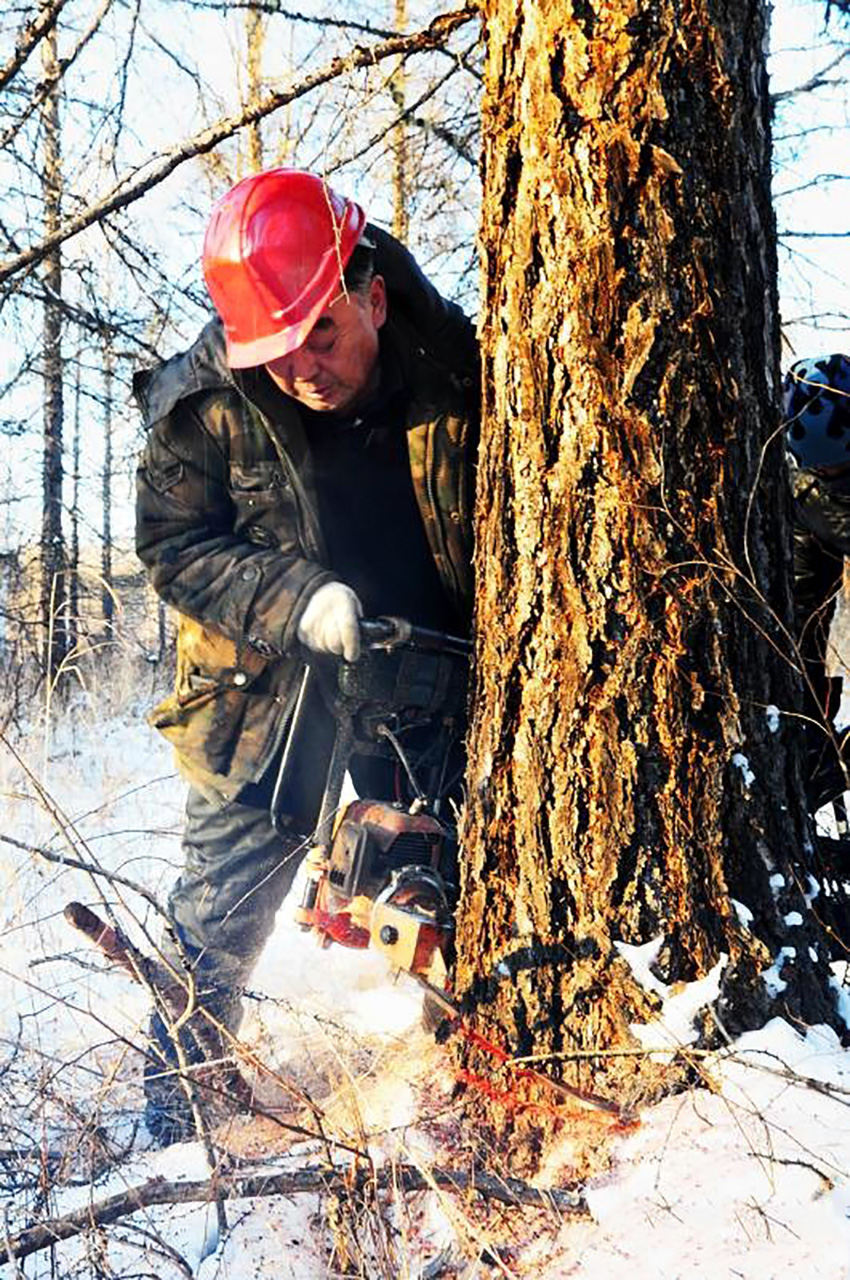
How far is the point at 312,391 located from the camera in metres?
2.50

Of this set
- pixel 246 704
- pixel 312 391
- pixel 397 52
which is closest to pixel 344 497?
pixel 312 391

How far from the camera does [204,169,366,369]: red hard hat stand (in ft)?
7.62

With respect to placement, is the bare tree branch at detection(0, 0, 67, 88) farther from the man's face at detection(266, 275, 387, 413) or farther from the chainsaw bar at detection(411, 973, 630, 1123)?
the chainsaw bar at detection(411, 973, 630, 1123)

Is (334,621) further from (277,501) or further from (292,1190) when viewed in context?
(292,1190)

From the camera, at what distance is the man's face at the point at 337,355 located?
243 cm

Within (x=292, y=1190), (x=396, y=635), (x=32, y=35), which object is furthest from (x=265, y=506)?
(x=292, y=1190)

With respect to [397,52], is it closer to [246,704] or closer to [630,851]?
[246,704]

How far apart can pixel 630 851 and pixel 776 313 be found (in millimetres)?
1074

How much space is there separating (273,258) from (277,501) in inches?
24.2

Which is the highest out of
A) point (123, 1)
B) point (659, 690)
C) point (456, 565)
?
point (123, 1)

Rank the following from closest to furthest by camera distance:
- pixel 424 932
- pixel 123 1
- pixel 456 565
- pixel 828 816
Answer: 1. pixel 424 932
2. pixel 456 565
3. pixel 123 1
4. pixel 828 816

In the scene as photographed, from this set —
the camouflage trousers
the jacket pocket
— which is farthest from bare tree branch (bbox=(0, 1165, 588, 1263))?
the jacket pocket

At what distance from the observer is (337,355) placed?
2463 mm

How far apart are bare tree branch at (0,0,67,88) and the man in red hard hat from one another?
860 mm
